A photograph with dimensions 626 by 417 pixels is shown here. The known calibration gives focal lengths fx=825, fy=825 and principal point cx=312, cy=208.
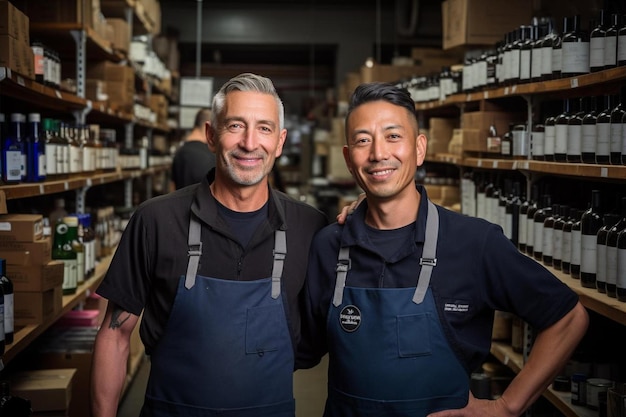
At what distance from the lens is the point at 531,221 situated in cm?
439

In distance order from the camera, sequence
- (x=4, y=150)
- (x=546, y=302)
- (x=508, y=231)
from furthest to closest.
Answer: (x=508, y=231) < (x=4, y=150) < (x=546, y=302)

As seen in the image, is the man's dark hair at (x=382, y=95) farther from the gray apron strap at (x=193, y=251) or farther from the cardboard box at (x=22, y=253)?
the cardboard box at (x=22, y=253)

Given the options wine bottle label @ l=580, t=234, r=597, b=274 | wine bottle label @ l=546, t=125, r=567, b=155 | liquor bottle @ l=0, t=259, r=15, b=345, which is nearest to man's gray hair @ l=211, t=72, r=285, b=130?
liquor bottle @ l=0, t=259, r=15, b=345

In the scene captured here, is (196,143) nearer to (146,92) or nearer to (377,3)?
(146,92)

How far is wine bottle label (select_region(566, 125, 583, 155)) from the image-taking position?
12.5ft

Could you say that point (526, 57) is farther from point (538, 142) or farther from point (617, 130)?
point (617, 130)

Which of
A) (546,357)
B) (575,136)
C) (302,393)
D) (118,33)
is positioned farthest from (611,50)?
(118,33)

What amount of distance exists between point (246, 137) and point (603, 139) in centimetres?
174

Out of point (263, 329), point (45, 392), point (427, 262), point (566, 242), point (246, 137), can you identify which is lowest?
point (45, 392)

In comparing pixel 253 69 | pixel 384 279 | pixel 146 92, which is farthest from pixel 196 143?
pixel 253 69

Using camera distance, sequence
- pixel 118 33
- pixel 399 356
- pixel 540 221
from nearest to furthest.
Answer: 1. pixel 399 356
2. pixel 540 221
3. pixel 118 33

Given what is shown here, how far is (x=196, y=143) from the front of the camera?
683cm

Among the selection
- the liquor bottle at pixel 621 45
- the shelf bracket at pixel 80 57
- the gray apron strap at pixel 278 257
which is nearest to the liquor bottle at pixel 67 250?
the shelf bracket at pixel 80 57

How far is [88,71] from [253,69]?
1110cm
